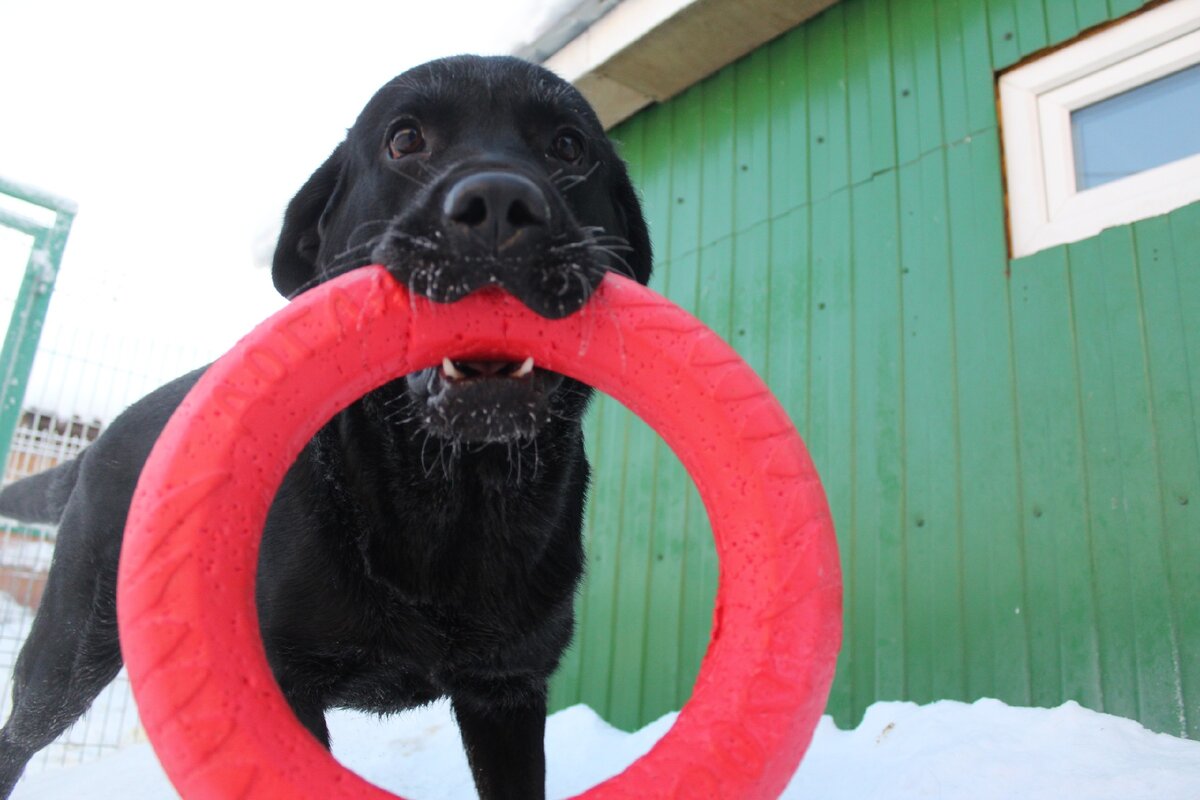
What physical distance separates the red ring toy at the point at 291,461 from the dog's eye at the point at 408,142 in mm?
626

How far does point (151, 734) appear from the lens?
1.32 m

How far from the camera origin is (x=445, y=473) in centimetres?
218

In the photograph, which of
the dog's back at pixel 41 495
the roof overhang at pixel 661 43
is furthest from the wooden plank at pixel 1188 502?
the dog's back at pixel 41 495

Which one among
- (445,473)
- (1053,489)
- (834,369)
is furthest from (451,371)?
(834,369)

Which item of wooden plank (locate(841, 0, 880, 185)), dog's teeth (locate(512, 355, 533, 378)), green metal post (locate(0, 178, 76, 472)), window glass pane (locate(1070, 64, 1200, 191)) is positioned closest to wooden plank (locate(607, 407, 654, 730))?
wooden plank (locate(841, 0, 880, 185))

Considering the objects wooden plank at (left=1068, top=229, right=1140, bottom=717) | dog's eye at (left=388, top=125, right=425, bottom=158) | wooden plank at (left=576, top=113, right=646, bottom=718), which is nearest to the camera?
dog's eye at (left=388, top=125, right=425, bottom=158)

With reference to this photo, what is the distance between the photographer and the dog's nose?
5.20ft

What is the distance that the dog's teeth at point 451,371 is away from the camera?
1.86 metres

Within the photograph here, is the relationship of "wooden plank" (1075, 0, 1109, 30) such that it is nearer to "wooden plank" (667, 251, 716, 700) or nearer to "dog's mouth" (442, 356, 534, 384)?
"wooden plank" (667, 251, 716, 700)

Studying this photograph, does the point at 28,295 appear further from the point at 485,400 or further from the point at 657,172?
the point at 485,400

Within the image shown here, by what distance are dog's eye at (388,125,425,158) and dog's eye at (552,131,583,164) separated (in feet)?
1.10

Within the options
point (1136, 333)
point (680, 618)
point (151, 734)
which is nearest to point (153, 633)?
point (151, 734)

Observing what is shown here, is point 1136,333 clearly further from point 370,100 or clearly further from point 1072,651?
point 370,100

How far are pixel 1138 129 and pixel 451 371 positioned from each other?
2963mm
